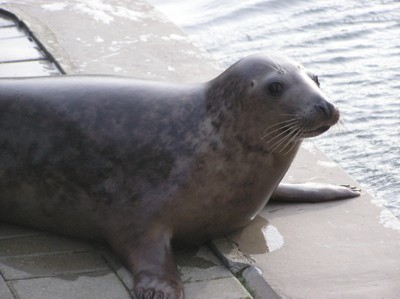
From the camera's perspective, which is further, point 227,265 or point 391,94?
point 391,94

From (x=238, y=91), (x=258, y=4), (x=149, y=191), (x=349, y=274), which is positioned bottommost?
(x=258, y=4)

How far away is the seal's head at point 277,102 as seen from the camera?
180 inches

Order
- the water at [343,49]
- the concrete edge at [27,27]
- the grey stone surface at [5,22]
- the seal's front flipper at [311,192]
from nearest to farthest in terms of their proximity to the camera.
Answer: the seal's front flipper at [311,192] → the concrete edge at [27,27] → the water at [343,49] → the grey stone surface at [5,22]

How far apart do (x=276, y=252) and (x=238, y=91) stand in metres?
0.77

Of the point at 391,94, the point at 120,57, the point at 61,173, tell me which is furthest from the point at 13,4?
the point at 61,173

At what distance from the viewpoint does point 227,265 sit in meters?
4.70

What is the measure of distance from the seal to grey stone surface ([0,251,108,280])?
0.41ft

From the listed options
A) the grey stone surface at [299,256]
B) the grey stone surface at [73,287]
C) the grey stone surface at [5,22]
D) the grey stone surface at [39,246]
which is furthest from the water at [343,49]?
the grey stone surface at [73,287]

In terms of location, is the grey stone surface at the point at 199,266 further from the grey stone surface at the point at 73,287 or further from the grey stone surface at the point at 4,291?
the grey stone surface at the point at 4,291

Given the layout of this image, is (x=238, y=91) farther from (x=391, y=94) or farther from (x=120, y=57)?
(x=391, y=94)

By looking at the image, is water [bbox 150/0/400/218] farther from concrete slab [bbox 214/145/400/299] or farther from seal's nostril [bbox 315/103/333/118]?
seal's nostril [bbox 315/103/333/118]

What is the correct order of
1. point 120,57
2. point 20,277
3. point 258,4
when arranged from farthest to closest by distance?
point 258,4 < point 120,57 < point 20,277

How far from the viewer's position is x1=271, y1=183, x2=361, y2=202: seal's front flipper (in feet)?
17.6

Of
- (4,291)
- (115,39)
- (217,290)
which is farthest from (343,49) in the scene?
(4,291)
